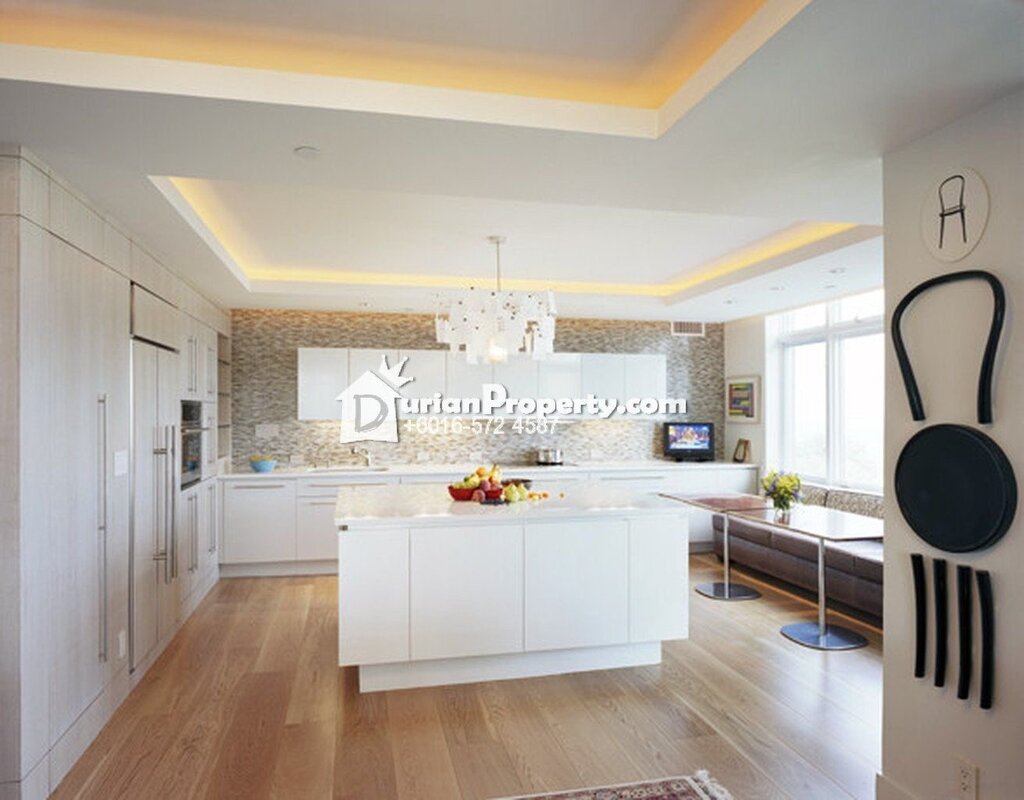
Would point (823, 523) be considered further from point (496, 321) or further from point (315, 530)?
point (315, 530)

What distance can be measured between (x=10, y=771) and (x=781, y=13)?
3390mm

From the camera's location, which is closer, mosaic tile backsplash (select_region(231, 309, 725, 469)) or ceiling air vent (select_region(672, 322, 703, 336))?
mosaic tile backsplash (select_region(231, 309, 725, 469))

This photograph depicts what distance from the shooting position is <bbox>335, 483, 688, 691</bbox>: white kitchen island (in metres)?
3.27

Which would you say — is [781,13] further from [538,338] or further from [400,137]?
[538,338]

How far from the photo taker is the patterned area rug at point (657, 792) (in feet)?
7.68

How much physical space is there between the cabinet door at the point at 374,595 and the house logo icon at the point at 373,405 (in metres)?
2.96

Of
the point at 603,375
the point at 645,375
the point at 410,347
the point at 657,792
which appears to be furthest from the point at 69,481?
the point at 645,375

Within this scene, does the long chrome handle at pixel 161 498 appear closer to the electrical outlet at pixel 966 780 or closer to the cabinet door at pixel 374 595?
the cabinet door at pixel 374 595

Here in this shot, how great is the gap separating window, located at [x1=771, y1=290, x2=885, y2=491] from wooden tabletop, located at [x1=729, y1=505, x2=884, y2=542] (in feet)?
3.66

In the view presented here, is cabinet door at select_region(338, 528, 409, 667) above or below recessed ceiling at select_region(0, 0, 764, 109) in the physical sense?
below

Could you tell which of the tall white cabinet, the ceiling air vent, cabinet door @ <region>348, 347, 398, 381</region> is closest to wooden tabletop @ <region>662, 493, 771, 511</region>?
the ceiling air vent

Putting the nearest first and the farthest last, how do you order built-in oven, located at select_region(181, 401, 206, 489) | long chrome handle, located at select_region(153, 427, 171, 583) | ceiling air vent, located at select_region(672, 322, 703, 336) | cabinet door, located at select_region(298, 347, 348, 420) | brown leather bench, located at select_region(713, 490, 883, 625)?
long chrome handle, located at select_region(153, 427, 171, 583)
brown leather bench, located at select_region(713, 490, 883, 625)
built-in oven, located at select_region(181, 401, 206, 489)
cabinet door, located at select_region(298, 347, 348, 420)
ceiling air vent, located at select_region(672, 322, 703, 336)

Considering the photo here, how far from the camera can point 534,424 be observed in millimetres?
6676

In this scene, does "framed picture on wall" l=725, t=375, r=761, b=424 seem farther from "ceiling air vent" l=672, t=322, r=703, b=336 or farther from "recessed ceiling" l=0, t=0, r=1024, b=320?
"recessed ceiling" l=0, t=0, r=1024, b=320
